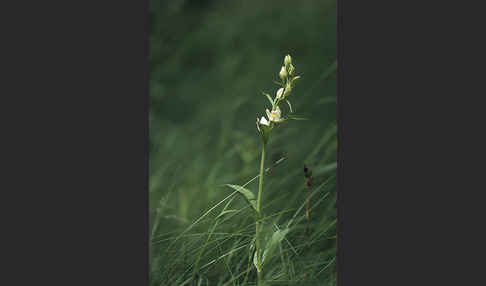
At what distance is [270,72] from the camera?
4.54 m

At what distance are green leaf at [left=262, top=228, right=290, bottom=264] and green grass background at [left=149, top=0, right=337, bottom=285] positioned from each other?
69mm

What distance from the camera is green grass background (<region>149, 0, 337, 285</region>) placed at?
3.66m

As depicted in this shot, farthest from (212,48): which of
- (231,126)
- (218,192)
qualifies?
(218,192)

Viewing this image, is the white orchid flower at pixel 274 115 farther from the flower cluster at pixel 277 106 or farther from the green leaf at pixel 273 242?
the green leaf at pixel 273 242

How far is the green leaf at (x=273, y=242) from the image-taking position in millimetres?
3564

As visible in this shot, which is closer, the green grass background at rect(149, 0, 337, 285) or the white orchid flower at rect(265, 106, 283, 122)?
the white orchid flower at rect(265, 106, 283, 122)

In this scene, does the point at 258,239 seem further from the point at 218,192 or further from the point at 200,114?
the point at 200,114

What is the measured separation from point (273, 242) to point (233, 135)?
1429mm

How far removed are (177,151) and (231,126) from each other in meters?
0.53

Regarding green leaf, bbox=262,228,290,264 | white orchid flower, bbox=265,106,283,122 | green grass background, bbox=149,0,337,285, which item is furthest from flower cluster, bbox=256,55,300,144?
green leaf, bbox=262,228,290,264

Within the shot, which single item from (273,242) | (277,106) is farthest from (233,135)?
(273,242)

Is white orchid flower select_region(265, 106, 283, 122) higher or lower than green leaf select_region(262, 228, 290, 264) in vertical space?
higher

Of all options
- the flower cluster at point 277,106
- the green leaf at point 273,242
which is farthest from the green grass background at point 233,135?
A: the flower cluster at point 277,106

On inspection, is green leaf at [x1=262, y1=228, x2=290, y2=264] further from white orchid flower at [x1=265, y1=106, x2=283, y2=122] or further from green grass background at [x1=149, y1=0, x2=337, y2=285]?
white orchid flower at [x1=265, y1=106, x2=283, y2=122]
